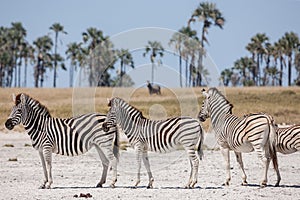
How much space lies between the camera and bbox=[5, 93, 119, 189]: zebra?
1491 centimetres

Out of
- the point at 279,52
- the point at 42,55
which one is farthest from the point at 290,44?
the point at 42,55

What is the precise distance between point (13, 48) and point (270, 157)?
7760 cm

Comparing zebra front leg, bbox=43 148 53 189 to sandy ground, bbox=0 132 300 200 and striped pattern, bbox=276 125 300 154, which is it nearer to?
sandy ground, bbox=0 132 300 200

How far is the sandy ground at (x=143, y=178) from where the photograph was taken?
13367 millimetres

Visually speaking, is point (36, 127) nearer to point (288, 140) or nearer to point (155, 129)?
point (155, 129)

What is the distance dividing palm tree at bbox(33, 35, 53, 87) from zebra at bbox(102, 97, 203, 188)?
72.5 meters

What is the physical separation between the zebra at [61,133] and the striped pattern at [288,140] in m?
3.87

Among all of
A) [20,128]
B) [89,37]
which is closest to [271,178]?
[20,128]

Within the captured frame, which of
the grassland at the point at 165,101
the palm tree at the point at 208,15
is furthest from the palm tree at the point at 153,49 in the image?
the palm tree at the point at 208,15

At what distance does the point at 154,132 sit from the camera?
590 inches

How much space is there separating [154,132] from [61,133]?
86.8 inches

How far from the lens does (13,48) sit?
292 ft

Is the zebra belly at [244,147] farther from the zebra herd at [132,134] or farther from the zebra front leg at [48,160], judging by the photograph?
the zebra front leg at [48,160]

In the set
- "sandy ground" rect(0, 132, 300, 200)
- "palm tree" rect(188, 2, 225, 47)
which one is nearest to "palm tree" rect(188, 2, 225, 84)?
"palm tree" rect(188, 2, 225, 47)
